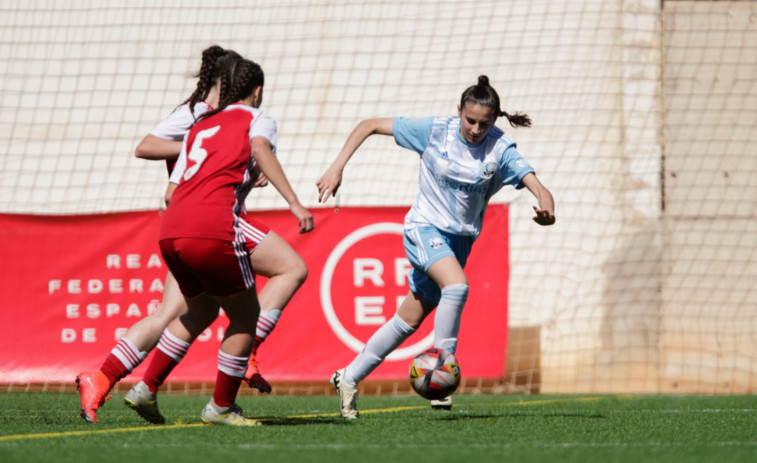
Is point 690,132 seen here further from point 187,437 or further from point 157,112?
point 187,437

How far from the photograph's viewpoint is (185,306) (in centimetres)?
451

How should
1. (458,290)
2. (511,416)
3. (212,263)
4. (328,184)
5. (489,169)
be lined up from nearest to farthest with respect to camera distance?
(212,263)
(328,184)
(458,290)
(489,169)
(511,416)

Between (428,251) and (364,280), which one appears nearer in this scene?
(428,251)

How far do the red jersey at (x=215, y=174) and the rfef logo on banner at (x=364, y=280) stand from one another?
363 cm

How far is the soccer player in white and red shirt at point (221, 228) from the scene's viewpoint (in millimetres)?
3916

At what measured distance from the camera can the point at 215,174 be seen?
13.1 ft

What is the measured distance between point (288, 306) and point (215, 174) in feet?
12.6

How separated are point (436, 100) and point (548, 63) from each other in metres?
1.23

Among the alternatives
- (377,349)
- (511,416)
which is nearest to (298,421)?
(377,349)

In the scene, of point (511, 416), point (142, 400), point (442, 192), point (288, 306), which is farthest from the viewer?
point (288, 306)

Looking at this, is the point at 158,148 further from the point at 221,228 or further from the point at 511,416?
the point at 511,416

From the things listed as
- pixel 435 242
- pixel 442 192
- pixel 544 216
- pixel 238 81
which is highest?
pixel 238 81

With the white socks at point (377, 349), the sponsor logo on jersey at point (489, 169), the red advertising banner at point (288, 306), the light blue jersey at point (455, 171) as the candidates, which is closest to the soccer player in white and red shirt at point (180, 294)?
the white socks at point (377, 349)

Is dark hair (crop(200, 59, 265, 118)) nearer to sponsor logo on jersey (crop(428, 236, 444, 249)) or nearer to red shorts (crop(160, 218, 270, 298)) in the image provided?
red shorts (crop(160, 218, 270, 298))
